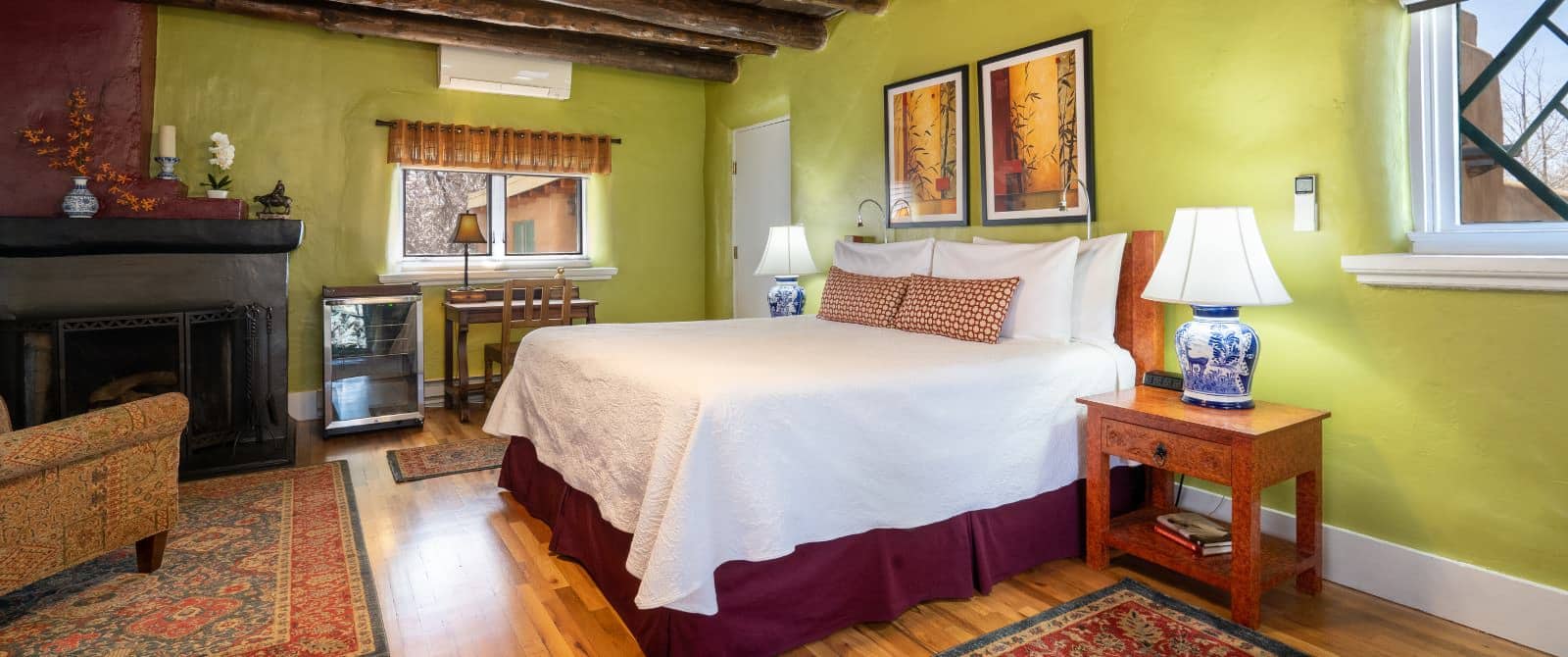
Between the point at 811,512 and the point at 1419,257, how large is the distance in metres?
1.77

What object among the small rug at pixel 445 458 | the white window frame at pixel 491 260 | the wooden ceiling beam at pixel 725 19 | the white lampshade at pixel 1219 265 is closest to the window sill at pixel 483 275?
the white window frame at pixel 491 260

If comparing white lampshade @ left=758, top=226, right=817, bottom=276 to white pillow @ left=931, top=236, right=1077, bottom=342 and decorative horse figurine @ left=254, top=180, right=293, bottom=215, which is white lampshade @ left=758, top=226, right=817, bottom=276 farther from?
decorative horse figurine @ left=254, top=180, right=293, bottom=215

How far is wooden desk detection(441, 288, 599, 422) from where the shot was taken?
15.6 feet

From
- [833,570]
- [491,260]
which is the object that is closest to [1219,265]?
[833,570]

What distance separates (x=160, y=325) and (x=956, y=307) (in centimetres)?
349

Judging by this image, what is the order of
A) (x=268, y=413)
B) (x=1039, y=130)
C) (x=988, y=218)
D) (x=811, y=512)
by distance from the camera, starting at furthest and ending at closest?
(x=268, y=413), (x=988, y=218), (x=1039, y=130), (x=811, y=512)

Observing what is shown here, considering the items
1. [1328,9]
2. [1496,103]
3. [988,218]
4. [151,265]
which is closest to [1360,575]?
[1496,103]

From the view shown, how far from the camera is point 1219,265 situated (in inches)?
90.7

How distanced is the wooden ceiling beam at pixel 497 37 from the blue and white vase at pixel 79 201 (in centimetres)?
127

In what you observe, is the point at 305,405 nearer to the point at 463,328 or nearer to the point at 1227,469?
the point at 463,328

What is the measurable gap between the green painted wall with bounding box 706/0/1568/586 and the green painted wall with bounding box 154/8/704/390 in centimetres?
334

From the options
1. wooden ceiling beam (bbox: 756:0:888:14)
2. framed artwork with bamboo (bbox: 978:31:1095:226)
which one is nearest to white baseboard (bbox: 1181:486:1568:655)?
framed artwork with bamboo (bbox: 978:31:1095:226)

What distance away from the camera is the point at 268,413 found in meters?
3.93

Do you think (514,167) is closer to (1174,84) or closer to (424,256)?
(424,256)
